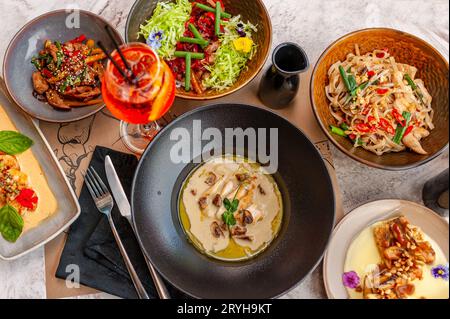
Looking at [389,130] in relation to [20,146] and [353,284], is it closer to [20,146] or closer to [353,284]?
Answer: [353,284]

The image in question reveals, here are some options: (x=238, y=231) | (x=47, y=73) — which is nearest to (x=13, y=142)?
(x=47, y=73)

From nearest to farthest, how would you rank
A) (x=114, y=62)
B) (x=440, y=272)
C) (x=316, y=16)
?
(x=114, y=62)
(x=440, y=272)
(x=316, y=16)

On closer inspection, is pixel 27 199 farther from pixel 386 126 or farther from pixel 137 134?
pixel 386 126

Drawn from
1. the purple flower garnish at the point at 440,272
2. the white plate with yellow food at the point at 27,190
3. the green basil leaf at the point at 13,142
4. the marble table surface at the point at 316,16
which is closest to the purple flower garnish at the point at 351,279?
the purple flower garnish at the point at 440,272

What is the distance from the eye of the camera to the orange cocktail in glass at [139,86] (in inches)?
57.4

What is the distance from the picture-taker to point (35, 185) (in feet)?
5.67

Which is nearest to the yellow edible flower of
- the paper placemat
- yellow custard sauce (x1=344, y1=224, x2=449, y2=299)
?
the paper placemat

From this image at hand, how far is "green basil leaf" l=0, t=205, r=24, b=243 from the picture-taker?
5.42ft

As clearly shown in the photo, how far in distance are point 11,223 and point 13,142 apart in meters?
0.29

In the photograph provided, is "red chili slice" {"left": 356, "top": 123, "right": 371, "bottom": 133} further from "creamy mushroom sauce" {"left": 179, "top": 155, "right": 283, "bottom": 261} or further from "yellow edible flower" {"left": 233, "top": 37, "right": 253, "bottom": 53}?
"yellow edible flower" {"left": 233, "top": 37, "right": 253, "bottom": 53}

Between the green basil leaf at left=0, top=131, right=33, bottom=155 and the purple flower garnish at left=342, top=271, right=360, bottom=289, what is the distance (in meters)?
1.20

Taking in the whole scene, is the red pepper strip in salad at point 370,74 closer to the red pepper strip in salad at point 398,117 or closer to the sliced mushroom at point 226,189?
the red pepper strip in salad at point 398,117
